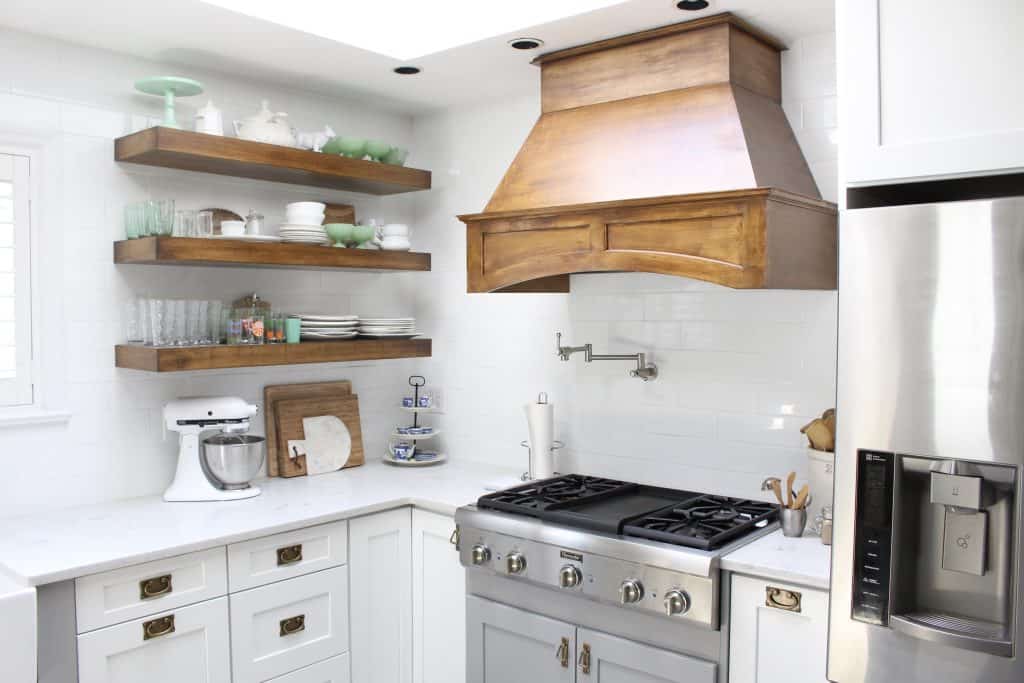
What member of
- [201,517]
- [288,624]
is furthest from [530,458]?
[201,517]

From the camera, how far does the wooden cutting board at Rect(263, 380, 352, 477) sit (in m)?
3.59

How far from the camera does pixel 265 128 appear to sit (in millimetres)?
3309

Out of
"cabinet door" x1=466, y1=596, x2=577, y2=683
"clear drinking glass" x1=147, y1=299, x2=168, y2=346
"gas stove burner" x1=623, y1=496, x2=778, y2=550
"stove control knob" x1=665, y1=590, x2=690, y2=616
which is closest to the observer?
"stove control knob" x1=665, y1=590, x2=690, y2=616

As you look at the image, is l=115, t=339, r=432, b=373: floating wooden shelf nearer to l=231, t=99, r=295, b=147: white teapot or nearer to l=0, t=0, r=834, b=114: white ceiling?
l=231, t=99, r=295, b=147: white teapot

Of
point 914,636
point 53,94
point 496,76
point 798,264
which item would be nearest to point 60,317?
point 53,94

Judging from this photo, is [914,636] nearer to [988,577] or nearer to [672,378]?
[988,577]

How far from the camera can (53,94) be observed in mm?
3002

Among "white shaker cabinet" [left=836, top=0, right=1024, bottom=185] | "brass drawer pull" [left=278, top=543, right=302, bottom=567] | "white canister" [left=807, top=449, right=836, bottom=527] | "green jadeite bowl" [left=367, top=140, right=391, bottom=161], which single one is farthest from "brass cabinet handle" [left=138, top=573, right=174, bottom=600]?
"white shaker cabinet" [left=836, top=0, right=1024, bottom=185]

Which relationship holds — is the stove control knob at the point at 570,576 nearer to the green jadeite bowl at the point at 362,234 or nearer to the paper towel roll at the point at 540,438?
the paper towel roll at the point at 540,438

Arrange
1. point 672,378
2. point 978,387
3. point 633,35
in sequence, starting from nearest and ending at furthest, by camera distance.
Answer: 1. point 978,387
2. point 633,35
3. point 672,378

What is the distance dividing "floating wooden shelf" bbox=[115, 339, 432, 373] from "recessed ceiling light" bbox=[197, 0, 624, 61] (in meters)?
1.14

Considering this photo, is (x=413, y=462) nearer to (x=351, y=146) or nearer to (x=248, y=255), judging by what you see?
(x=248, y=255)

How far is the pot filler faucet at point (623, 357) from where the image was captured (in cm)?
329

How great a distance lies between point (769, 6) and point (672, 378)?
133 cm
